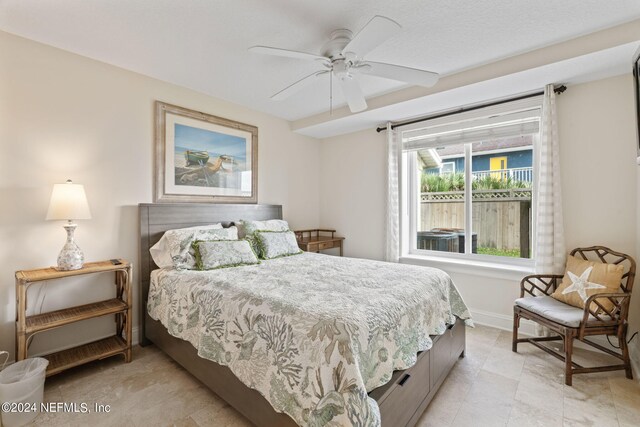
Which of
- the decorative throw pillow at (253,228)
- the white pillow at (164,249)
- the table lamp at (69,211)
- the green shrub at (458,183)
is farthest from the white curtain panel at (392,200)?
the table lamp at (69,211)

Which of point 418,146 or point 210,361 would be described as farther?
point 418,146

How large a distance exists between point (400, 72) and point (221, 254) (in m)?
2.08

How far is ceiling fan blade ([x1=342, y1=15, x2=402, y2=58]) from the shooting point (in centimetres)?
148

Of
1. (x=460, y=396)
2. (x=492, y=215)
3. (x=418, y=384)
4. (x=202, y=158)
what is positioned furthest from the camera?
(x=492, y=215)

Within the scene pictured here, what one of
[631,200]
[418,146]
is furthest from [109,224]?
[631,200]

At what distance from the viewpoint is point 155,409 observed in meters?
1.85

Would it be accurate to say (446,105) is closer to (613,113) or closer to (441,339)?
(613,113)

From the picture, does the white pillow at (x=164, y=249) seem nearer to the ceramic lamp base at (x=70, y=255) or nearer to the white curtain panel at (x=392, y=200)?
the ceramic lamp base at (x=70, y=255)

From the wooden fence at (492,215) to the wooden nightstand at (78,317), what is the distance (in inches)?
136

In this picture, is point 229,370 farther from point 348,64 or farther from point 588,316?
point 588,316

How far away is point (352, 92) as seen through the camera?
7.45 ft

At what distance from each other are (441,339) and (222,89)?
3133 mm

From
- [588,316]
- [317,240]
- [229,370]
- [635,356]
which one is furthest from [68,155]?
[635,356]

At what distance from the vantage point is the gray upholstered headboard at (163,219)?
272cm
